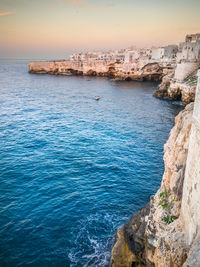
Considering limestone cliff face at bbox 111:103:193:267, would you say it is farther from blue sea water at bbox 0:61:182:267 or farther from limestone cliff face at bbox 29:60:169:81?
limestone cliff face at bbox 29:60:169:81

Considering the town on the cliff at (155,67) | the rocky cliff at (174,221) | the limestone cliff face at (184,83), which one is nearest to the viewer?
the rocky cliff at (174,221)

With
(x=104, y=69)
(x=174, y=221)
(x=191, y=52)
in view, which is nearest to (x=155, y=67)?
(x=104, y=69)

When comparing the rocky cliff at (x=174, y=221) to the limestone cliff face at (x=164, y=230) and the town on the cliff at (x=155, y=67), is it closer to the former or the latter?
the limestone cliff face at (x=164, y=230)

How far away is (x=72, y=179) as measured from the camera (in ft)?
67.8

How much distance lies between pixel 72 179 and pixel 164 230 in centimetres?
1241

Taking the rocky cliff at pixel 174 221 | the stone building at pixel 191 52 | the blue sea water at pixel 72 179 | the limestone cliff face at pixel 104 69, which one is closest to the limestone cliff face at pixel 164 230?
the rocky cliff at pixel 174 221

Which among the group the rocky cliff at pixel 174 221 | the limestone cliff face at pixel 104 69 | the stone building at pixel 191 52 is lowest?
the rocky cliff at pixel 174 221

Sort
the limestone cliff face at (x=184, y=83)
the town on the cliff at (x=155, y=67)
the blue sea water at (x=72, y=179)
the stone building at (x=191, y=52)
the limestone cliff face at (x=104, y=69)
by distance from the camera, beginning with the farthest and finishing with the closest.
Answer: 1. the limestone cliff face at (x=104, y=69)
2. the stone building at (x=191, y=52)
3. the town on the cliff at (x=155, y=67)
4. the limestone cliff face at (x=184, y=83)
5. the blue sea water at (x=72, y=179)

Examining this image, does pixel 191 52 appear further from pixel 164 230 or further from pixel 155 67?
pixel 164 230

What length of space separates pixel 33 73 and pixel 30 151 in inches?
4205

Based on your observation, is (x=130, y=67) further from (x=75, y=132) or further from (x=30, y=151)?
(x=30, y=151)

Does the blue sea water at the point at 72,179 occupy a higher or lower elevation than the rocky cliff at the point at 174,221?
lower

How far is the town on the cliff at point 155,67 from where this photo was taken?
4938cm

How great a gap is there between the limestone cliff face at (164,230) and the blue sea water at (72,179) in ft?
6.38
